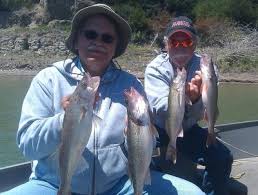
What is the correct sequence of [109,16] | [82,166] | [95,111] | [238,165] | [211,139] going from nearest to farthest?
1. [82,166]
2. [95,111]
3. [109,16]
4. [211,139]
5. [238,165]

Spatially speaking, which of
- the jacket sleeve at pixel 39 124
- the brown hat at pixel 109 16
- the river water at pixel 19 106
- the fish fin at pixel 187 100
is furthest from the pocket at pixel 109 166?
the river water at pixel 19 106

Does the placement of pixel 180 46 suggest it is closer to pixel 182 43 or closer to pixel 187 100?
pixel 182 43

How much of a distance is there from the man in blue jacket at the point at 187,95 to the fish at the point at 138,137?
3.13 feet

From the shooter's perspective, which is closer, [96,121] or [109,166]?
[96,121]

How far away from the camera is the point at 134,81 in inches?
177

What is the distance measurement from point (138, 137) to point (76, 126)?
0.41 metres

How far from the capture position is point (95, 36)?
14.0 feet

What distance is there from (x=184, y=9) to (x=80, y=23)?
4412cm

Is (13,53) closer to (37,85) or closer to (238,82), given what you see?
(238,82)

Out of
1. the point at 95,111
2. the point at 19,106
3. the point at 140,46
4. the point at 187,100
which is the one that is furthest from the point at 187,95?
the point at 140,46

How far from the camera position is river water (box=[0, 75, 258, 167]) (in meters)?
12.0

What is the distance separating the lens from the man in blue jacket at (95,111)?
411 cm

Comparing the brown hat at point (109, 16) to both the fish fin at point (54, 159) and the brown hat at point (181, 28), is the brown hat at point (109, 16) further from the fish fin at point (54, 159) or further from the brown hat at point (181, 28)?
the fish fin at point (54, 159)

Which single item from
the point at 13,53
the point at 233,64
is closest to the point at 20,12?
the point at 13,53
